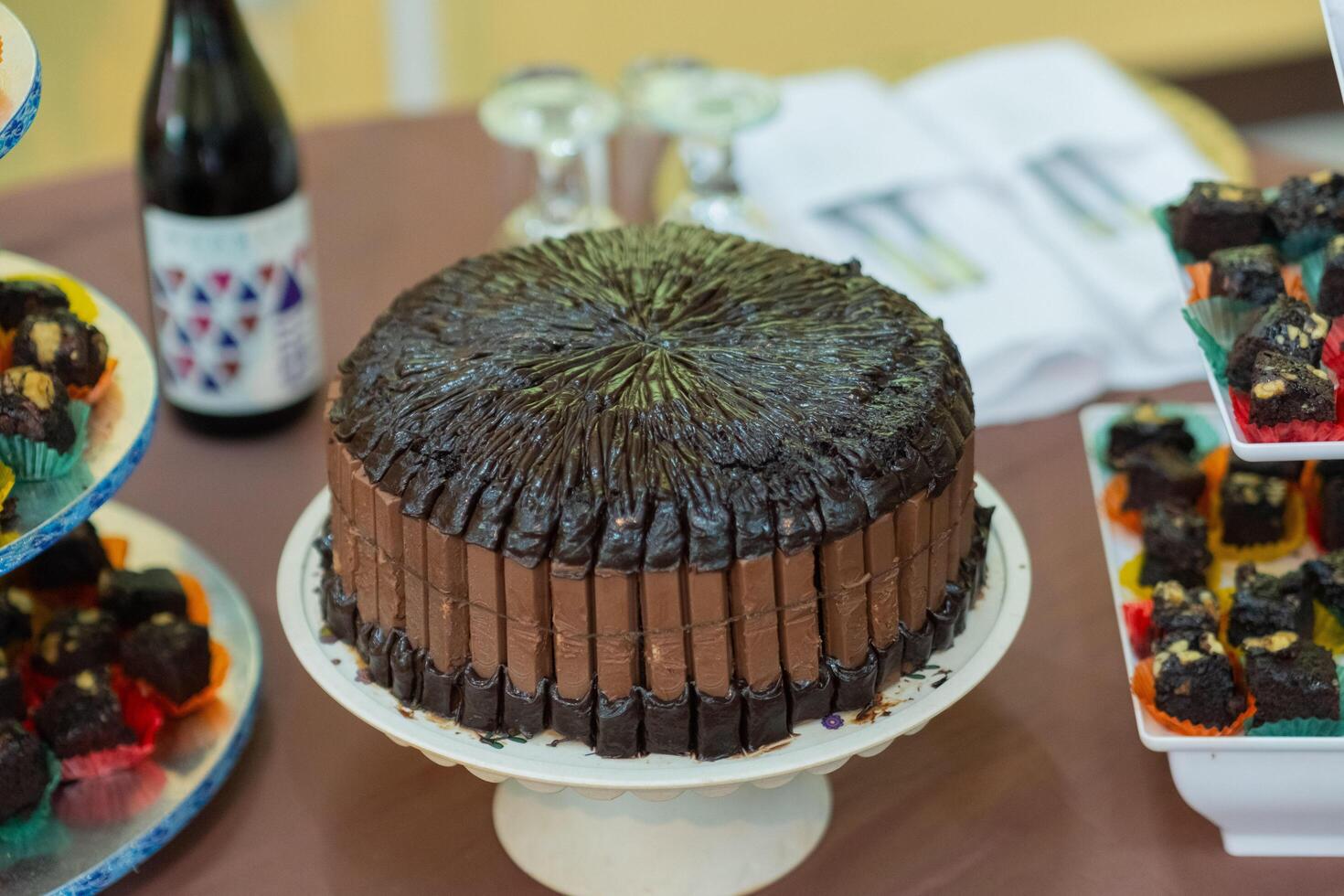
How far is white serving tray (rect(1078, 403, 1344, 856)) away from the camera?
45.5 inches

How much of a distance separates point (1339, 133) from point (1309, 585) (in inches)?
123

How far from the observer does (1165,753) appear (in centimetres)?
132

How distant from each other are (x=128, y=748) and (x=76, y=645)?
4.1 inches

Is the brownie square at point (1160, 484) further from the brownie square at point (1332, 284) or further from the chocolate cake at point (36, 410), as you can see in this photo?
the chocolate cake at point (36, 410)

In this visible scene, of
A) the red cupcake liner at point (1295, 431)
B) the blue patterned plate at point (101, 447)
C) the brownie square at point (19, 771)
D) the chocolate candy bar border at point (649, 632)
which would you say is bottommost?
the brownie square at point (19, 771)

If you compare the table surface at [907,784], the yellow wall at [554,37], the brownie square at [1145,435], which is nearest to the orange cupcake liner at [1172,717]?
the table surface at [907,784]

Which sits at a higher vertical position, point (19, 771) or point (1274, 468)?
point (1274, 468)

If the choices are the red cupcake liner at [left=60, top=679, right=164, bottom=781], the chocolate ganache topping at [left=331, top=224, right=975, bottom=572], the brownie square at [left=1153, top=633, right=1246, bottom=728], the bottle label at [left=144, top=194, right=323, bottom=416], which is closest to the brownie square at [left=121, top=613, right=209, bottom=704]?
the red cupcake liner at [left=60, top=679, right=164, bottom=781]

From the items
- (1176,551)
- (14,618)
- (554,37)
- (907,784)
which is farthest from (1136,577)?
(554,37)

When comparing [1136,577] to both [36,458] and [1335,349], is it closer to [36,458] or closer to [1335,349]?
[1335,349]

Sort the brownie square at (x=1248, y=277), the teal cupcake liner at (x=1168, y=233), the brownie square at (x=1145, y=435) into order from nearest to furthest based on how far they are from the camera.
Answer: the brownie square at (x=1248, y=277) → the teal cupcake liner at (x=1168, y=233) → the brownie square at (x=1145, y=435)

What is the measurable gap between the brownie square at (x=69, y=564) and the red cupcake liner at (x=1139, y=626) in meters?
0.83

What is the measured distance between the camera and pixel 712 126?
5.78 feet

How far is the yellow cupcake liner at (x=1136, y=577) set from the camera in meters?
1.33
